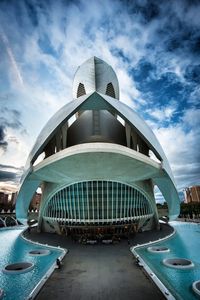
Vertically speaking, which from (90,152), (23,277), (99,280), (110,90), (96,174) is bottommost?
(23,277)

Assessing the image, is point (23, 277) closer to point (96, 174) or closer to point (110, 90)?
point (96, 174)

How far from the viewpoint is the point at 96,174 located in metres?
22.1

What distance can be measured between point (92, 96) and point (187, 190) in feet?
280

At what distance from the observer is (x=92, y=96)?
21.3 metres

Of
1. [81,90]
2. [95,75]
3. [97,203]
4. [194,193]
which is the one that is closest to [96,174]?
[97,203]

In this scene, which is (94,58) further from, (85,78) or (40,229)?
(40,229)

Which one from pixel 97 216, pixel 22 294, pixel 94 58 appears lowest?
pixel 22 294

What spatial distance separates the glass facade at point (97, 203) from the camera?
2453 centimetres

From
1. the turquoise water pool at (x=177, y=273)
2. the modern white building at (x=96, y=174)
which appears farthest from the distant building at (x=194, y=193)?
the turquoise water pool at (x=177, y=273)

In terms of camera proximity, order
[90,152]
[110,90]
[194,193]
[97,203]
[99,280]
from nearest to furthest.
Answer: [99,280] → [90,152] → [97,203] → [110,90] → [194,193]

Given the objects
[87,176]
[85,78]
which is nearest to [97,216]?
[87,176]

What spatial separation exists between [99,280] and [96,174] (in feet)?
41.4

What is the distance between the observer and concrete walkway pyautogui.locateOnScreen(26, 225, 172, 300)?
27.9 feet

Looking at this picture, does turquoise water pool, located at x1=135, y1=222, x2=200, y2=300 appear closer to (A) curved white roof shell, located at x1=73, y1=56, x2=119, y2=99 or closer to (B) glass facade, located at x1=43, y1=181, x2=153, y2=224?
(B) glass facade, located at x1=43, y1=181, x2=153, y2=224
